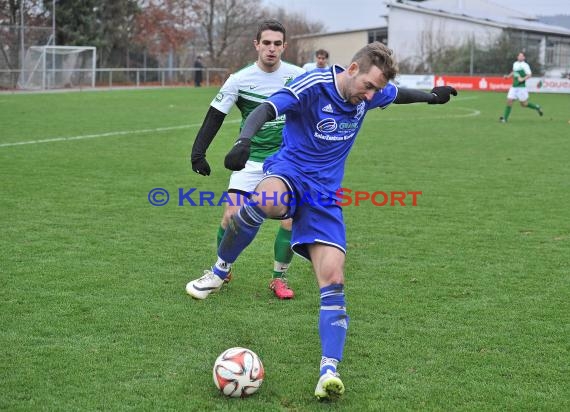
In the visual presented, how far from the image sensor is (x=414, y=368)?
4.34 metres

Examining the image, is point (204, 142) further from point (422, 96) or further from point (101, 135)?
point (101, 135)

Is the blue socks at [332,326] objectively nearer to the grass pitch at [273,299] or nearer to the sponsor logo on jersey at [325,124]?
the grass pitch at [273,299]

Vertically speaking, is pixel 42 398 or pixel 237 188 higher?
pixel 237 188

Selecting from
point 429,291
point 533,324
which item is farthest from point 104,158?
point 533,324

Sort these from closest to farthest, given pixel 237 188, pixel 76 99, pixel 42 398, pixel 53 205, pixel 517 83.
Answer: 1. pixel 42 398
2. pixel 237 188
3. pixel 53 205
4. pixel 517 83
5. pixel 76 99

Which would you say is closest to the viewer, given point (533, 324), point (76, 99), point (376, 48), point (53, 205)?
point (376, 48)

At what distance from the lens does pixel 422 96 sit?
5.30m

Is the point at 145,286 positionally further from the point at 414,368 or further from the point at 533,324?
the point at 533,324

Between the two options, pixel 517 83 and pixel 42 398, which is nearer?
pixel 42 398

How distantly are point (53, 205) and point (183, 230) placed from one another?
1.91 metres

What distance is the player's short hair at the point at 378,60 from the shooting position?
13.3ft

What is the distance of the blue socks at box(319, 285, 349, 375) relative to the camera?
3998 millimetres

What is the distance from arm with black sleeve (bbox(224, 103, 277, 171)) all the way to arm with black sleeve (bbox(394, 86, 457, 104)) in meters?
1.24

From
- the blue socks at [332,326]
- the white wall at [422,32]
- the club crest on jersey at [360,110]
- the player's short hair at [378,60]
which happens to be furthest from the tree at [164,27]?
the blue socks at [332,326]
